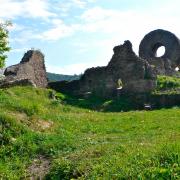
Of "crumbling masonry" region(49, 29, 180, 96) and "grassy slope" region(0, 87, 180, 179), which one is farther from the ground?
"crumbling masonry" region(49, 29, 180, 96)

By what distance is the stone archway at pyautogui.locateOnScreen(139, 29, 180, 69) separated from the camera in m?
39.9

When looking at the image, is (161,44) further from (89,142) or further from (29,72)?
(89,142)

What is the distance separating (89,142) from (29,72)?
14.1 m

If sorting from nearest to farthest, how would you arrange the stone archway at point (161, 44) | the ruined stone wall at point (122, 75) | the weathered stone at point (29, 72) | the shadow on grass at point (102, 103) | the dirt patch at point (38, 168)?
the dirt patch at point (38, 168), the shadow on grass at point (102, 103), the weathered stone at point (29, 72), the ruined stone wall at point (122, 75), the stone archway at point (161, 44)

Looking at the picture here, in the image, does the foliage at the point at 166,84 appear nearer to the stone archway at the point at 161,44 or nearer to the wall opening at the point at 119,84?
the wall opening at the point at 119,84

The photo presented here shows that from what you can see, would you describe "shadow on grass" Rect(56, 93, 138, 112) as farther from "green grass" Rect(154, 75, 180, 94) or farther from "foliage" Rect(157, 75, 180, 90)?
"foliage" Rect(157, 75, 180, 90)

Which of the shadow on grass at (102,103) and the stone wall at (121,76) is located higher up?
the stone wall at (121,76)

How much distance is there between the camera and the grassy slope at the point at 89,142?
34.2ft

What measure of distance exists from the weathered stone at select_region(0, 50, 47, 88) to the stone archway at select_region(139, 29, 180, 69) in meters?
12.3

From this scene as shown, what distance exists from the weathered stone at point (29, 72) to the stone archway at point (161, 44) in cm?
1227

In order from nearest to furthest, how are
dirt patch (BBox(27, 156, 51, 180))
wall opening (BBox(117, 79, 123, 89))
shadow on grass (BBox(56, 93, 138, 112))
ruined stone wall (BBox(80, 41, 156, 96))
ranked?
dirt patch (BBox(27, 156, 51, 180)) < shadow on grass (BBox(56, 93, 138, 112)) < ruined stone wall (BBox(80, 41, 156, 96)) < wall opening (BBox(117, 79, 123, 89))

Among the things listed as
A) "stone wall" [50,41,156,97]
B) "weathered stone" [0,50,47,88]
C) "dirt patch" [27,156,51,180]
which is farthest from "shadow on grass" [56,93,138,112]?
"dirt patch" [27,156,51,180]

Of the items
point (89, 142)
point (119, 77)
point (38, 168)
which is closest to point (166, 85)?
point (119, 77)

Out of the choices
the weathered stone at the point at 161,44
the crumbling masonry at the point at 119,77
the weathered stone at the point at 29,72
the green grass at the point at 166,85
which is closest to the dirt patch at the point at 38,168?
the weathered stone at the point at 29,72
